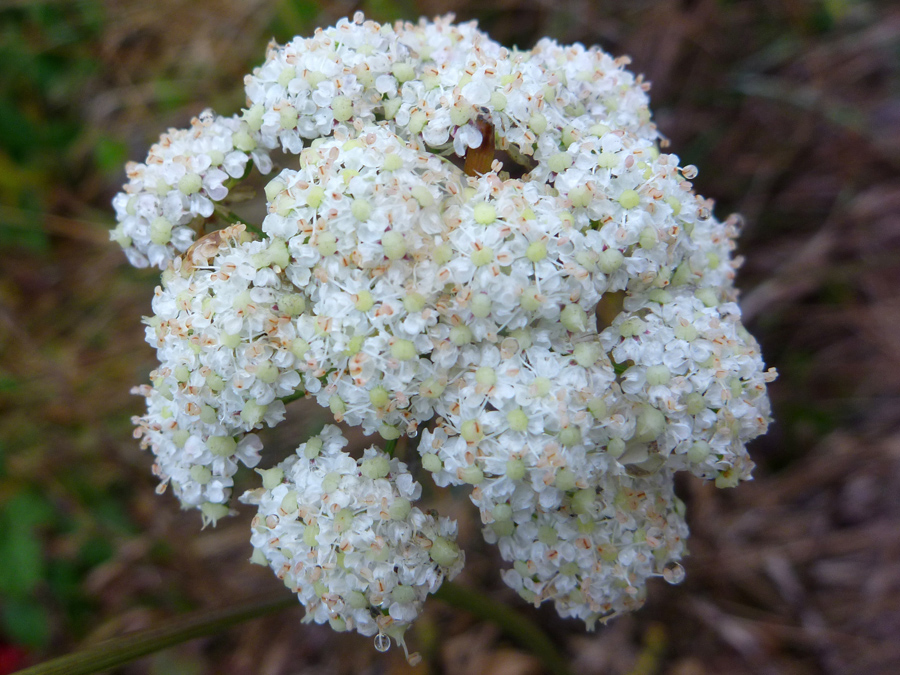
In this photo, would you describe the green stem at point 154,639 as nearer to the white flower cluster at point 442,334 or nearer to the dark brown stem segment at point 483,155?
the white flower cluster at point 442,334

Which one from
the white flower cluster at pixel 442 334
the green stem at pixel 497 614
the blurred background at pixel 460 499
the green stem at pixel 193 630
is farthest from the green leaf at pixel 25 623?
the green stem at pixel 497 614

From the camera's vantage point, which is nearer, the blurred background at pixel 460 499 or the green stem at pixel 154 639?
the green stem at pixel 154 639

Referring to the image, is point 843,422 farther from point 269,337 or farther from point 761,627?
point 269,337

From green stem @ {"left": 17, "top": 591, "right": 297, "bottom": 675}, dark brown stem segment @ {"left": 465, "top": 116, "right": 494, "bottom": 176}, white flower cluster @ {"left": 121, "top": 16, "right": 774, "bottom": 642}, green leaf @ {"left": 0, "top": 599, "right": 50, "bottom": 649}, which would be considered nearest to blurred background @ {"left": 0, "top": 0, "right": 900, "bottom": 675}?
green leaf @ {"left": 0, "top": 599, "right": 50, "bottom": 649}

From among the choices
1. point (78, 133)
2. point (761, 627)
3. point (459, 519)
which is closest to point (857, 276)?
point (761, 627)

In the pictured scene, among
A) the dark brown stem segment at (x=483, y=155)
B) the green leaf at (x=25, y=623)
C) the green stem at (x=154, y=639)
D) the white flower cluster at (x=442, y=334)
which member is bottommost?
the green leaf at (x=25, y=623)

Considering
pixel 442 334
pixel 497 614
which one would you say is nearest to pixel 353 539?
pixel 442 334
